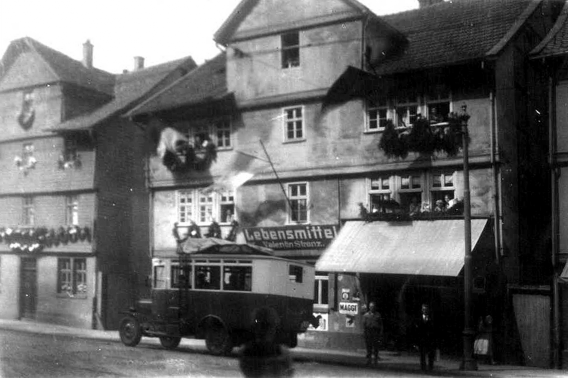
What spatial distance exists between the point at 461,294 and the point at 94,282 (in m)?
16.0

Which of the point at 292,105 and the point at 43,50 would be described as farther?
the point at 43,50

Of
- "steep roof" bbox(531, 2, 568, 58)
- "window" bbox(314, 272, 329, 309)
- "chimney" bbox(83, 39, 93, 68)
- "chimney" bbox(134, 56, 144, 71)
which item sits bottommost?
"window" bbox(314, 272, 329, 309)

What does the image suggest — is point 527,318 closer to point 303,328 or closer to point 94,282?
point 303,328

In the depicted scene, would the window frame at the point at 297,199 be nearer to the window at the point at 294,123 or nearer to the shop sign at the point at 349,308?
the window at the point at 294,123

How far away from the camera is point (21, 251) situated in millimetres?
30797

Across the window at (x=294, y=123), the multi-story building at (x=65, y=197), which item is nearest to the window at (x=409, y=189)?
the window at (x=294, y=123)

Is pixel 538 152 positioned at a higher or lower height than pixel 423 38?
lower

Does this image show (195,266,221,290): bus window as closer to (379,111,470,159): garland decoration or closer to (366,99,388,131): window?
(379,111,470,159): garland decoration

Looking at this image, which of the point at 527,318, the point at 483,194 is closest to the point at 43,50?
the point at 483,194

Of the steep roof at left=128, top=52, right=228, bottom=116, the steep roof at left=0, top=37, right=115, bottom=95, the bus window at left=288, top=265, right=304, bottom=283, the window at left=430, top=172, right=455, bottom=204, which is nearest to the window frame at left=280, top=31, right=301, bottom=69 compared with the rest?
the steep roof at left=128, top=52, right=228, bottom=116

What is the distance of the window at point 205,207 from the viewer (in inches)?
1053

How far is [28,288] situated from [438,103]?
20.2 m

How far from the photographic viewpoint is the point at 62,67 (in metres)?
32.0

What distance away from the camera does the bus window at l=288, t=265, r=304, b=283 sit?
→ 66.0ft
